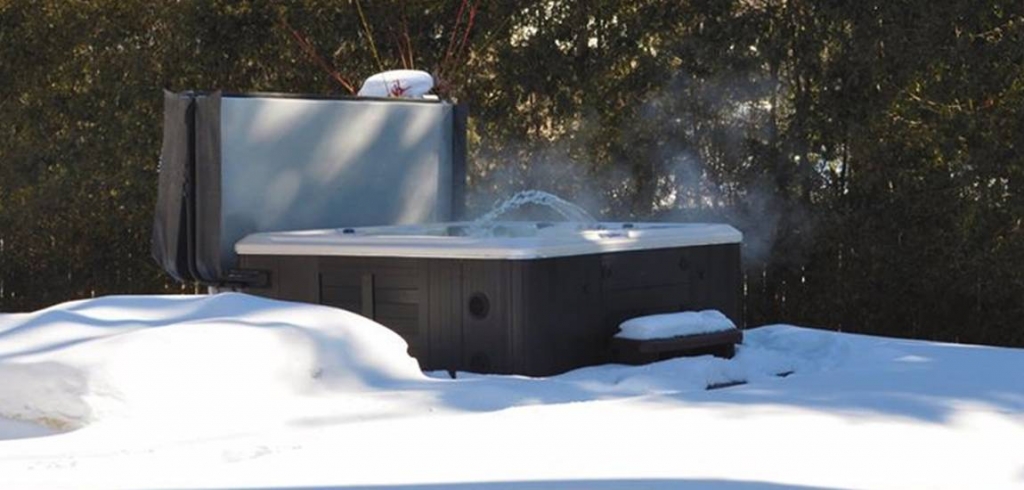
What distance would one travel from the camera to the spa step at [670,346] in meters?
6.22

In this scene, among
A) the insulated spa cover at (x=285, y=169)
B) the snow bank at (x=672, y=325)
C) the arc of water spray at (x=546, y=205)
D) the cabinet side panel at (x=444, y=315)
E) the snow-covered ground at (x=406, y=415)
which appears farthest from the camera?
the arc of water spray at (x=546, y=205)

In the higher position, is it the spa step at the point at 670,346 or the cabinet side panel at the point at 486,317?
the cabinet side panel at the point at 486,317

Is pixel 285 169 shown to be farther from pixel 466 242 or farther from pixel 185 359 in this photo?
pixel 185 359

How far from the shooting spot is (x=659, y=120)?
970 centimetres

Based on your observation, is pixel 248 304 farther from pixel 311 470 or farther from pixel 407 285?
pixel 311 470

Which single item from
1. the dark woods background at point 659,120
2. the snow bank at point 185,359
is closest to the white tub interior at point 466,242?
the snow bank at point 185,359

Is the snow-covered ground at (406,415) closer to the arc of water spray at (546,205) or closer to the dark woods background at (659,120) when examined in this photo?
the dark woods background at (659,120)

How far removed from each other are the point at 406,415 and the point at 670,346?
1.64 metres

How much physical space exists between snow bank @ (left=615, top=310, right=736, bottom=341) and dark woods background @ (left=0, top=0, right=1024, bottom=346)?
2692 millimetres

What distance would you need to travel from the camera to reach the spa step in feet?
20.4

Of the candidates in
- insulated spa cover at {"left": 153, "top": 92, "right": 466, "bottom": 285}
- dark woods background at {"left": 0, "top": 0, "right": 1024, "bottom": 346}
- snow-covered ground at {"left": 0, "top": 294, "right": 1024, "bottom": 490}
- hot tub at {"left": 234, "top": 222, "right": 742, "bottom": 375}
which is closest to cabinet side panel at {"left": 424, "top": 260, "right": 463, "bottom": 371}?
hot tub at {"left": 234, "top": 222, "right": 742, "bottom": 375}

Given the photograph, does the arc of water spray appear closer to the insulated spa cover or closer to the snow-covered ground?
the insulated spa cover

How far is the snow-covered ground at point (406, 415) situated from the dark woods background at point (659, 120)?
270cm

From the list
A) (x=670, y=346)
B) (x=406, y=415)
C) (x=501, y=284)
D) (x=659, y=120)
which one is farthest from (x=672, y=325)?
(x=659, y=120)
